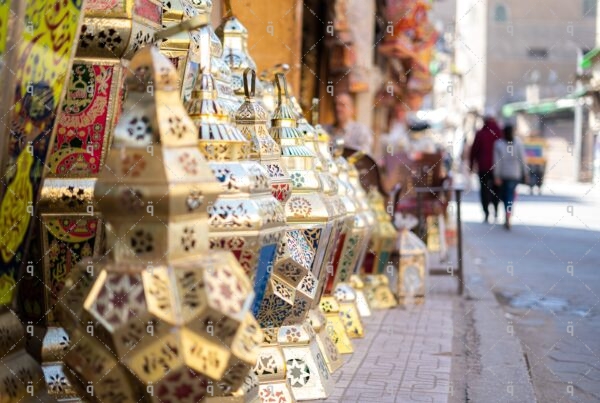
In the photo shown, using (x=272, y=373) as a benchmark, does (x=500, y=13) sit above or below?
above

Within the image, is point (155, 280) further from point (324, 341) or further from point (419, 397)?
point (324, 341)

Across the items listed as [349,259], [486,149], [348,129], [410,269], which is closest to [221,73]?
[349,259]

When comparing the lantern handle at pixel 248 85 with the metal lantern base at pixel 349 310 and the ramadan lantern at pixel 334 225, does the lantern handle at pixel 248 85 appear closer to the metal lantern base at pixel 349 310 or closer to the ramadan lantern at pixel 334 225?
the ramadan lantern at pixel 334 225

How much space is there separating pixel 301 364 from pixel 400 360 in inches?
48.7

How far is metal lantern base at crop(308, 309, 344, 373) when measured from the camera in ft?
17.1

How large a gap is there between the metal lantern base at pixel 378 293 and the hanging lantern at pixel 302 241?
3.15 meters

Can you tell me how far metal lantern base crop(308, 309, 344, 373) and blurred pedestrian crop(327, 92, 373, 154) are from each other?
4.90m

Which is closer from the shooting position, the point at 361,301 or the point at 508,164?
the point at 361,301

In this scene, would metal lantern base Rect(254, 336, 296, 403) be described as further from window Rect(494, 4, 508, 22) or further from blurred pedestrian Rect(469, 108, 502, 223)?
window Rect(494, 4, 508, 22)

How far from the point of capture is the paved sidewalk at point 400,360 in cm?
494

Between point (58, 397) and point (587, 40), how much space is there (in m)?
58.6

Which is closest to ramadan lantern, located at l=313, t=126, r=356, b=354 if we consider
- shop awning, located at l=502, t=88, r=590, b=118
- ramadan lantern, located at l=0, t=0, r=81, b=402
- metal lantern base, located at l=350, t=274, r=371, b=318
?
metal lantern base, located at l=350, t=274, r=371, b=318

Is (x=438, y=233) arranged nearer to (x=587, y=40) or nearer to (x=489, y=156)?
(x=489, y=156)

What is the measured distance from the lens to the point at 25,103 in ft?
10.7
